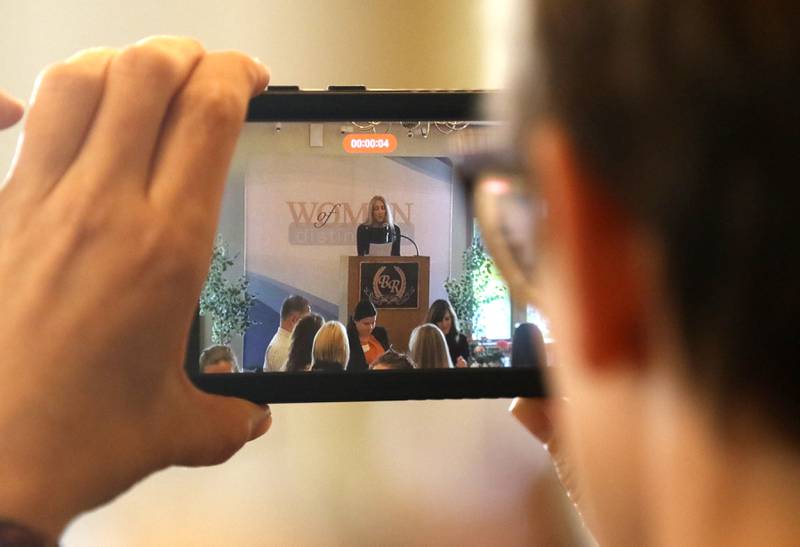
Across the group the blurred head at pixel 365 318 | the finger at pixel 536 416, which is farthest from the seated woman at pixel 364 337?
the finger at pixel 536 416

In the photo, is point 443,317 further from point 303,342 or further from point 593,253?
point 593,253

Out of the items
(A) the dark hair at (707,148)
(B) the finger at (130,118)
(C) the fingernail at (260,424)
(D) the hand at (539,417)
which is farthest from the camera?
(D) the hand at (539,417)

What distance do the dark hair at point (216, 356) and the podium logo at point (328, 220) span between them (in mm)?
87

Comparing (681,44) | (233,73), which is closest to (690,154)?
(681,44)

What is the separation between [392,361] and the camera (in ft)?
1.57

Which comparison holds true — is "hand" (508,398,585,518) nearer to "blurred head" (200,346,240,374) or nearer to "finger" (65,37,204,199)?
"blurred head" (200,346,240,374)

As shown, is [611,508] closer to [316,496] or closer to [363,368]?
[363,368]

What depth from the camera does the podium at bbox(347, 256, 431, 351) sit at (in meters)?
0.51

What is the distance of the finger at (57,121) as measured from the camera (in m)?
0.31

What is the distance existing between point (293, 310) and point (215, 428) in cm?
15

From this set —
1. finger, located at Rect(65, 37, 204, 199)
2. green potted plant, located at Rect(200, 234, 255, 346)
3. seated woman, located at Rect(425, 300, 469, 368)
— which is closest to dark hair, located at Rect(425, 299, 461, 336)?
seated woman, located at Rect(425, 300, 469, 368)

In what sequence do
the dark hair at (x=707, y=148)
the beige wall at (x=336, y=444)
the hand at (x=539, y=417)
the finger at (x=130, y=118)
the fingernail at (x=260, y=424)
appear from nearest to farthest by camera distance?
the dark hair at (x=707, y=148)
the finger at (x=130, y=118)
the fingernail at (x=260, y=424)
the hand at (x=539, y=417)
the beige wall at (x=336, y=444)

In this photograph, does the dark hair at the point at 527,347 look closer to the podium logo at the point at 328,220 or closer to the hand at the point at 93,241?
the podium logo at the point at 328,220

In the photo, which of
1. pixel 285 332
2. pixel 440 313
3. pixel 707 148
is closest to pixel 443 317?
pixel 440 313
